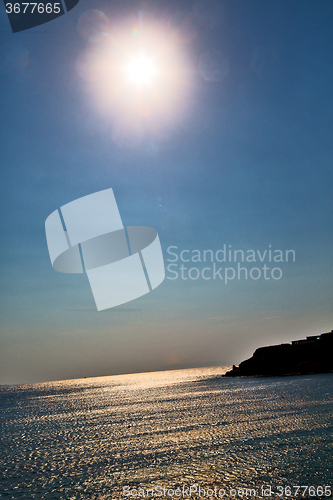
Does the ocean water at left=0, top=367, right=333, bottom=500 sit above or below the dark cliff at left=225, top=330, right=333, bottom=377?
above

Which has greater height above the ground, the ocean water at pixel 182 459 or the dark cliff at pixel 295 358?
the ocean water at pixel 182 459

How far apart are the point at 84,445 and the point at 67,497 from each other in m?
13.2

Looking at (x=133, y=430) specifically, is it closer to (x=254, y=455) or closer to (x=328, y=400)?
(x=254, y=455)

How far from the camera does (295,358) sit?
370 feet

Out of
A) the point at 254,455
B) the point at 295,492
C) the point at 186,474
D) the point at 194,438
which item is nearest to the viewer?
the point at 295,492

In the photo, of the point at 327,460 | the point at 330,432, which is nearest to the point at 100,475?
the point at 327,460

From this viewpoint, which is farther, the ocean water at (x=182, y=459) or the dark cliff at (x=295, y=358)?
the dark cliff at (x=295, y=358)

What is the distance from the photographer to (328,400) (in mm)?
42344

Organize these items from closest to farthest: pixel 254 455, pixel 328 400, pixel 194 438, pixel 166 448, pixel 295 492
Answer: pixel 295 492, pixel 254 455, pixel 166 448, pixel 194 438, pixel 328 400

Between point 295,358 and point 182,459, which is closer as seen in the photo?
point 182,459

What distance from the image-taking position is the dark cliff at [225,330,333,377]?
348 ft

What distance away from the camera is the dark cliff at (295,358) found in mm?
106062

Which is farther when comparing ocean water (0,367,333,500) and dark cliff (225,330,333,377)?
dark cliff (225,330,333,377)

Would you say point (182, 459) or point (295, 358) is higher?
point (182, 459)
